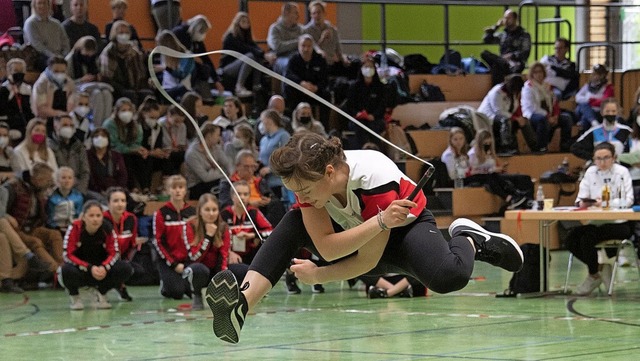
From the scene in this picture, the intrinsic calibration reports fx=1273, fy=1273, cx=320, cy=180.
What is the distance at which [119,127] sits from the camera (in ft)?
51.2

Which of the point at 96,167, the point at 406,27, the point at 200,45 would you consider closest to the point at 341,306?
the point at 96,167

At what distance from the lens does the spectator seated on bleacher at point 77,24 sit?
56.2 ft

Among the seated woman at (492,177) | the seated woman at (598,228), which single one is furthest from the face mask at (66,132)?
the seated woman at (598,228)

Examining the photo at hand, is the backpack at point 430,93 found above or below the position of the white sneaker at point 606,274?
above

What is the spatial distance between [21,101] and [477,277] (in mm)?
5959

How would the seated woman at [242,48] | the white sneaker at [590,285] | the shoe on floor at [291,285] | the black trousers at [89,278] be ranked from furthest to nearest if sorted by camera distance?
the seated woman at [242,48], the shoe on floor at [291,285], the white sneaker at [590,285], the black trousers at [89,278]

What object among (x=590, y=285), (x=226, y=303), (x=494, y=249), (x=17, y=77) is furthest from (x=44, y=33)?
(x=494, y=249)

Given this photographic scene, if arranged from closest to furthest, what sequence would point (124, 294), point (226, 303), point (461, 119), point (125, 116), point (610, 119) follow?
1. point (226, 303)
2. point (124, 294)
3. point (125, 116)
4. point (610, 119)
5. point (461, 119)

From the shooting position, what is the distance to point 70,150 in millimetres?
15078

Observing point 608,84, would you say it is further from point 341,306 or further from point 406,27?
point 341,306

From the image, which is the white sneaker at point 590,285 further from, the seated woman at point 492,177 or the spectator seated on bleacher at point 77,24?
the spectator seated on bleacher at point 77,24

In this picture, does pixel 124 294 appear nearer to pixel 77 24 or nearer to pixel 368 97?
pixel 77 24

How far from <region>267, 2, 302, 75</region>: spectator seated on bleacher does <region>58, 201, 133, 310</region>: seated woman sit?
20.9ft

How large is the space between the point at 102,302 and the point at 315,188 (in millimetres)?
6309
